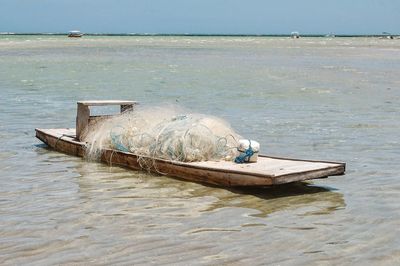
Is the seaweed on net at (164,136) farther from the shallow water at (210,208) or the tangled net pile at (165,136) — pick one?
the shallow water at (210,208)

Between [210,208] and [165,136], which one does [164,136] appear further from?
[210,208]

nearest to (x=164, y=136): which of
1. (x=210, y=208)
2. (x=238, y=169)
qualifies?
(x=238, y=169)

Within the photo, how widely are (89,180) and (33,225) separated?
2.20 meters

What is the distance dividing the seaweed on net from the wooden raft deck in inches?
6.4

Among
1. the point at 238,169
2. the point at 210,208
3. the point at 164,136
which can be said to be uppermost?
the point at 164,136

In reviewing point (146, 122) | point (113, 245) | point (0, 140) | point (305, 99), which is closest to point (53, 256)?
point (113, 245)

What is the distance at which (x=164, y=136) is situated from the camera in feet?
29.5

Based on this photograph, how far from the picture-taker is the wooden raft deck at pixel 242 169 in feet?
A: 24.5

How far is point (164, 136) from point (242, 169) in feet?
5.02

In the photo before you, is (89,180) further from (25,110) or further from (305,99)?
(305,99)

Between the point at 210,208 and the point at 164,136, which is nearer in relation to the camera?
the point at 210,208

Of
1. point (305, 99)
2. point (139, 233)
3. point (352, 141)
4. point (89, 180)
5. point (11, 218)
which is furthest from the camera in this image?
point (305, 99)

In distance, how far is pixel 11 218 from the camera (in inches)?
264

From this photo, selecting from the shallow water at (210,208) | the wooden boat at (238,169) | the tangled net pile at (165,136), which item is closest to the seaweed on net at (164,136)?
the tangled net pile at (165,136)
